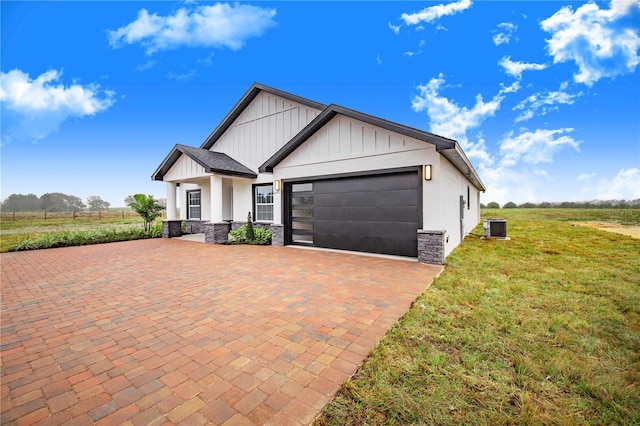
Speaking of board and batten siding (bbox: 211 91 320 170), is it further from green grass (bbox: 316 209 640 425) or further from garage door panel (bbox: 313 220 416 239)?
green grass (bbox: 316 209 640 425)

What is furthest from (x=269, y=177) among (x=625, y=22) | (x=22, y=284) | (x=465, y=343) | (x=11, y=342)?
(x=625, y=22)

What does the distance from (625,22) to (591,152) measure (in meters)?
18.9

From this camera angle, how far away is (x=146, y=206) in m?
13.9

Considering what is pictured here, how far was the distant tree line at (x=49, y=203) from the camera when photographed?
97.4ft

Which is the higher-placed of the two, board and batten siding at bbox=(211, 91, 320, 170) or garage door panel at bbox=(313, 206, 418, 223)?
board and batten siding at bbox=(211, 91, 320, 170)

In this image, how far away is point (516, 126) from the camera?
792 inches

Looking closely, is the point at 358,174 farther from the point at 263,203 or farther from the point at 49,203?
the point at 49,203

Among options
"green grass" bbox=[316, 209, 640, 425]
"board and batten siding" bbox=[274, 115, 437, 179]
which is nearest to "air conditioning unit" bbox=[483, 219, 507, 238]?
"green grass" bbox=[316, 209, 640, 425]

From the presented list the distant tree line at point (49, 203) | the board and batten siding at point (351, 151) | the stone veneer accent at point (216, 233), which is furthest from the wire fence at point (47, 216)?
the board and batten siding at point (351, 151)

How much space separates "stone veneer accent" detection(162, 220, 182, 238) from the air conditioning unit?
16137mm

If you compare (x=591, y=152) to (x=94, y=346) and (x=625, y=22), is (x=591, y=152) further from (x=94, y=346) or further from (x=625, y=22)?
(x=94, y=346)

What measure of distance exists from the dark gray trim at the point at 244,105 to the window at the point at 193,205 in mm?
3047

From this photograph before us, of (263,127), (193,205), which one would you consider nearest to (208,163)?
(263,127)

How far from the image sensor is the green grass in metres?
1.96
